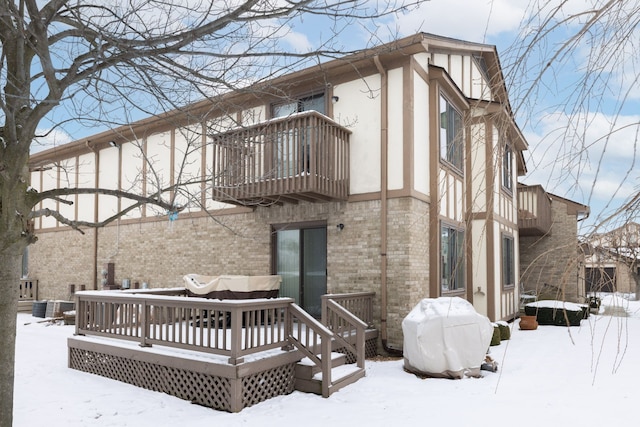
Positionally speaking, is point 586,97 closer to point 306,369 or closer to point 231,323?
point 231,323

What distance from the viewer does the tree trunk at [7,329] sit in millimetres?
4543

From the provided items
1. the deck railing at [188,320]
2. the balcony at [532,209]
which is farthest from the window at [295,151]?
the balcony at [532,209]

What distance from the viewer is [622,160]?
6.75 ft

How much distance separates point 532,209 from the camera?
17.5 metres

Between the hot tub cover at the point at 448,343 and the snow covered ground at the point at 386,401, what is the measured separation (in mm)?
249

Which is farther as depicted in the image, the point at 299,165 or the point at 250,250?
the point at 250,250

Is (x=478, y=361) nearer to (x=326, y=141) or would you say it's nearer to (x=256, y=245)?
(x=326, y=141)

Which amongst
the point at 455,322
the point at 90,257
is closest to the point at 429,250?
the point at 455,322

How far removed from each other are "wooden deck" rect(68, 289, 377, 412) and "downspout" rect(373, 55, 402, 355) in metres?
1.13

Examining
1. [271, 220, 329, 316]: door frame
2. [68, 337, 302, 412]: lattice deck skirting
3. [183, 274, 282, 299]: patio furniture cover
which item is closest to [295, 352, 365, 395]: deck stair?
[68, 337, 302, 412]: lattice deck skirting

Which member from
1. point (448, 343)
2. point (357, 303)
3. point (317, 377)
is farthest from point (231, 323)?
point (448, 343)

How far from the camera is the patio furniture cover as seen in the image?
9.43 m

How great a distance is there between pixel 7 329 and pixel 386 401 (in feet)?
15.3

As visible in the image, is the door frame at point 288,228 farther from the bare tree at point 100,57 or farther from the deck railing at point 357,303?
the bare tree at point 100,57
